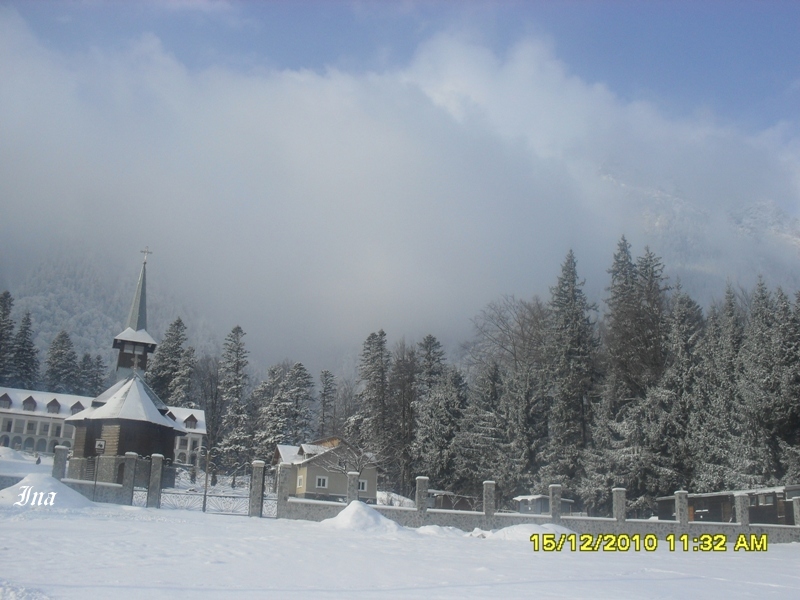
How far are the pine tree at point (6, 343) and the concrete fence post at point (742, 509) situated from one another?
242 feet

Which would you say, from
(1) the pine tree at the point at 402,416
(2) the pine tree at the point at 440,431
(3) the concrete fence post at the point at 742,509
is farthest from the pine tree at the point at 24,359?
(3) the concrete fence post at the point at 742,509

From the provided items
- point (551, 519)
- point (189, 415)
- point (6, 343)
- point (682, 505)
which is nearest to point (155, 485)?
point (551, 519)

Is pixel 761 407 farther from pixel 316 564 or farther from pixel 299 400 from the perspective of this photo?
pixel 299 400

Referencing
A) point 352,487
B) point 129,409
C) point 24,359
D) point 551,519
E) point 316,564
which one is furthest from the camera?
point 24,359

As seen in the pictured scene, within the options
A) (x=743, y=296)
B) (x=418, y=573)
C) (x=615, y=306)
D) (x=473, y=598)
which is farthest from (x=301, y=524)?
(x=743, y=296)

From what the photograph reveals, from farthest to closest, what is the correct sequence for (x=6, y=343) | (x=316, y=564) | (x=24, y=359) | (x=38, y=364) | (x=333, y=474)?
(x=38, y=364) < (x=24, y=359) < (x=6, y=343) < (x=333, y=474) < (x=316, y=564)

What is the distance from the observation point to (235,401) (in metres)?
65.8

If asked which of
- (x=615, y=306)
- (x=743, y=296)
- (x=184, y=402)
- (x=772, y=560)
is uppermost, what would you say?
(x=743, y=296)

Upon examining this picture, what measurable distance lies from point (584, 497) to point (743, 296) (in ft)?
94.2

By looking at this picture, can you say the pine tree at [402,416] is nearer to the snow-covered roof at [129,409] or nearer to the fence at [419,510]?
the snow-covered roof at [129,409]

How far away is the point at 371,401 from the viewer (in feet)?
188

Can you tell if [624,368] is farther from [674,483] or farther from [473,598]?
[473,598]

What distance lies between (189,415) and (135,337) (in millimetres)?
15085

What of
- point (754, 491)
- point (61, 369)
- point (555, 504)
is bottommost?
point (555, 504)
